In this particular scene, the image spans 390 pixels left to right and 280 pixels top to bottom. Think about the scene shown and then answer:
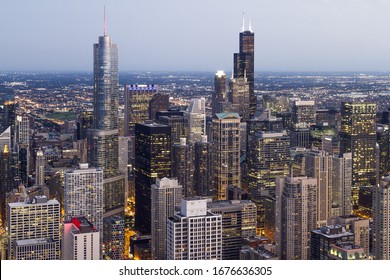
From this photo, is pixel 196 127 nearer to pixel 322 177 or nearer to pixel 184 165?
pixel 184 165

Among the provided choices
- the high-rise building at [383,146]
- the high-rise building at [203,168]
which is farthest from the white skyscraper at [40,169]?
the high-rise building at [383,146]

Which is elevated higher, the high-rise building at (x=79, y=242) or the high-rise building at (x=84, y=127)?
the high-rise building at (x=84, y=127)

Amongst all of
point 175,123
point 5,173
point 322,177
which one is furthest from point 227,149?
point 5,173

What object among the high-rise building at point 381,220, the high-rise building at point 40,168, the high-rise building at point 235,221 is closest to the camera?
the high-rise building at point 235,221

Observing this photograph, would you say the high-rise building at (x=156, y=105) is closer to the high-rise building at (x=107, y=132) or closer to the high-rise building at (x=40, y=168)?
the high-rise building at (x=107, y=132)

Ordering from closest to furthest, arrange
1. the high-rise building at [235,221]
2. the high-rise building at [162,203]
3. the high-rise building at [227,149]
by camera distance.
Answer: the high-rise building at [235,221] < the high-rise building at [162,203] < the high-rise building at [227,149]
